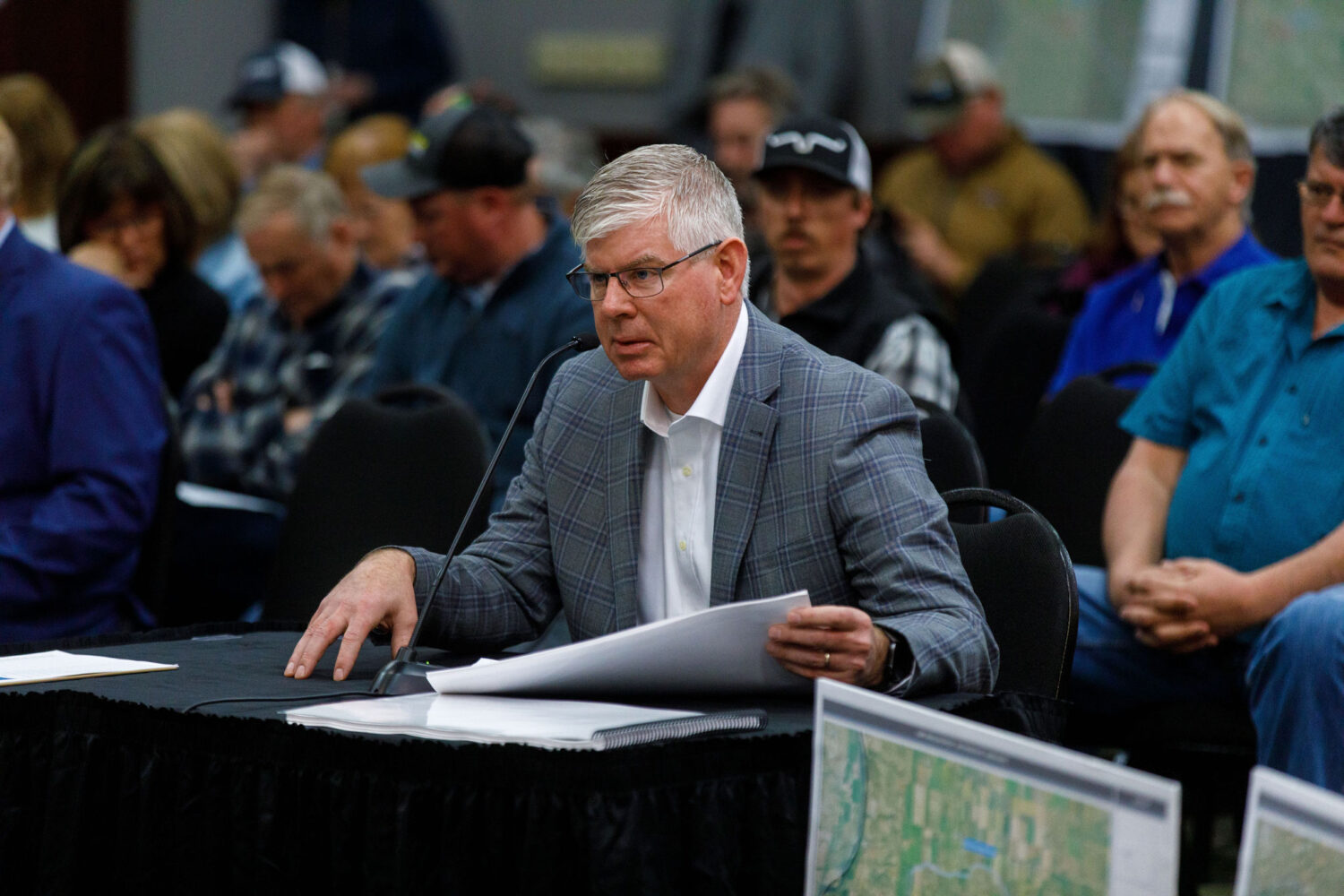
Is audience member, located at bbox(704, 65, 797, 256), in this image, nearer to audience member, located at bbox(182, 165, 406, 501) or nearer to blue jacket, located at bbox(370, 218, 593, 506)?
audience member, located at bbox(182, 165, 406, 501)

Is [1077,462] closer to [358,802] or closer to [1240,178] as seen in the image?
[1240,178]

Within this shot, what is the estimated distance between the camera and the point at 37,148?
4.61 meters


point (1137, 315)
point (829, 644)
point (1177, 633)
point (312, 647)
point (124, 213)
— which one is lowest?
point (1177, 633)

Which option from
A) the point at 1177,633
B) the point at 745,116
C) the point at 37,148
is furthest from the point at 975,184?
the point at 1177,633

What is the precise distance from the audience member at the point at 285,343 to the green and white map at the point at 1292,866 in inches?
114

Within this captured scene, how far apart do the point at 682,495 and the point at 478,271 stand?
165 cm

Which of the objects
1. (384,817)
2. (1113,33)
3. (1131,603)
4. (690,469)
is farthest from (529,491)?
(1113,33)

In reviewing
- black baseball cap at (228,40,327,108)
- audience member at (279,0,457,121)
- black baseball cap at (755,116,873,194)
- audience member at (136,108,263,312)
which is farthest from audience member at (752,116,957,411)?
audience member at (279,0,457,121)

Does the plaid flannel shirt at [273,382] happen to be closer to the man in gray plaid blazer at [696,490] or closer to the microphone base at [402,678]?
the man in gray plaid blazer at [696,490]

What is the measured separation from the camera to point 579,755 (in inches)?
59.0

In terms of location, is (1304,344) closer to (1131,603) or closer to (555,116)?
(1131,603)

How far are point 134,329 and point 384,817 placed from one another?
158cm

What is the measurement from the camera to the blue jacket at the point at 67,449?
2.71m

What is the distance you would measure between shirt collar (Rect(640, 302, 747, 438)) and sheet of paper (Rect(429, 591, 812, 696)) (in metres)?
0.37
